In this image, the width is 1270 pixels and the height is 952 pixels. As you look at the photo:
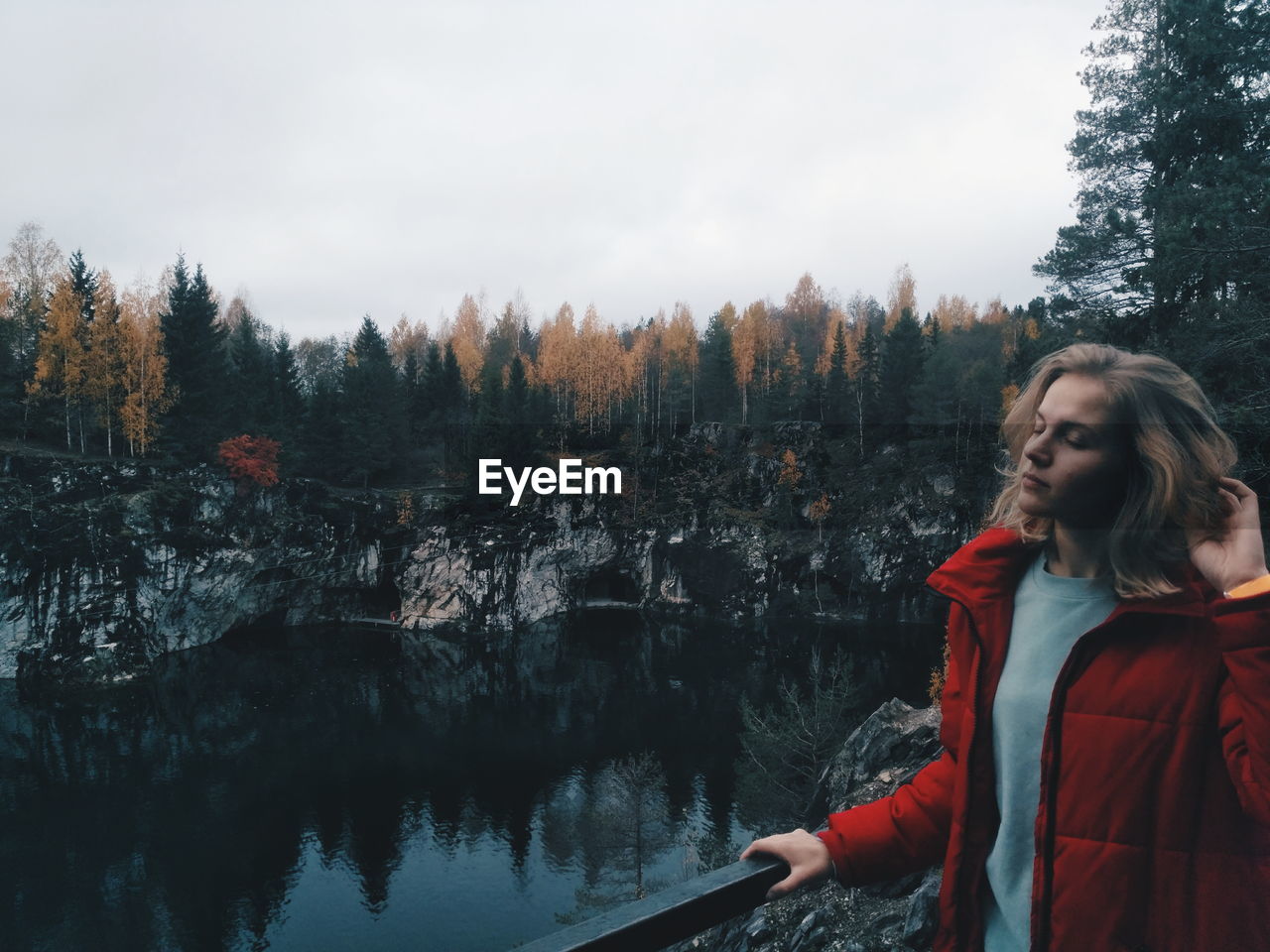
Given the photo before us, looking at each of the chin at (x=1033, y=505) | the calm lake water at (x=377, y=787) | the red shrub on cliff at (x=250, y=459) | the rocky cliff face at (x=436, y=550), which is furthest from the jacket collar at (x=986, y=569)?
the red shrub on cliff at (x=250, y=459)

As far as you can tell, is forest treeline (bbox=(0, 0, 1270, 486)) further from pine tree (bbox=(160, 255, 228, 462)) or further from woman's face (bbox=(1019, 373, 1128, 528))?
woman's face (bbox=(1019, 373, 1128, 528))

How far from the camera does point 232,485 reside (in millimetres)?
38469

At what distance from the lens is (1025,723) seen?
A: 4.82ft

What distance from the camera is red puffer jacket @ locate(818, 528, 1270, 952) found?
1127 millimetres

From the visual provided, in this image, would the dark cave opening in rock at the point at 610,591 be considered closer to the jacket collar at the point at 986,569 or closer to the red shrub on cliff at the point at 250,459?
the red shrub on cliff at the point at 250,459

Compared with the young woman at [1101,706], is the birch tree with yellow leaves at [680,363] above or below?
above

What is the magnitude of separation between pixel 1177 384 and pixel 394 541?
44067 mm

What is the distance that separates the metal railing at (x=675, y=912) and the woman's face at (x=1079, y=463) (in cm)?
96

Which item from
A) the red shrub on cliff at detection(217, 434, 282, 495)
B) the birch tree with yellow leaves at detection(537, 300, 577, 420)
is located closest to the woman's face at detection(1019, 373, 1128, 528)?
the red shrub on cliff at detection(217, 434, 282, 495)

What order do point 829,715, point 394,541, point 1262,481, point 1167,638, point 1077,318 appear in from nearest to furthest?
point 1167,638, point 1262,481, point 1077,318, point 829,715, point 394,541

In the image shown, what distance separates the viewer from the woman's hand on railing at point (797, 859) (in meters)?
1.56

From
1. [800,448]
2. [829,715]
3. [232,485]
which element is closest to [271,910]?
[829,715]

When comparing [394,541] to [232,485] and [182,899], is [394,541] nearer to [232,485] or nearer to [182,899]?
[232,485]

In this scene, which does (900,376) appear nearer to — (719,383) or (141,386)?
(719,383)
